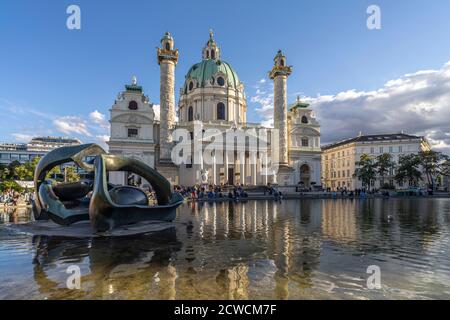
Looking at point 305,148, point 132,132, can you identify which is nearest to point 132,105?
point 132,132

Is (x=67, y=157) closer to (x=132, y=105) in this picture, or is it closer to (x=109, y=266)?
(x=109, y=266)

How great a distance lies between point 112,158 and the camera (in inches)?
456

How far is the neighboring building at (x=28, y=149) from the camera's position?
9900 centimetres

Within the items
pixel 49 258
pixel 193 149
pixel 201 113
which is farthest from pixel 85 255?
pixel 201 113

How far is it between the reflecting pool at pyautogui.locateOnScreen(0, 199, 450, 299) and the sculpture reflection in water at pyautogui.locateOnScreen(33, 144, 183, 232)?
1.25 meters

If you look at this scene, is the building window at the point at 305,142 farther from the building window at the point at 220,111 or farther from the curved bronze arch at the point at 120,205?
the curved bronze arch at the point at 120,205

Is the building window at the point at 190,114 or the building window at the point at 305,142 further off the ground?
the building window at the point at 190,114

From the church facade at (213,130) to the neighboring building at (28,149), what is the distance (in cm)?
4833

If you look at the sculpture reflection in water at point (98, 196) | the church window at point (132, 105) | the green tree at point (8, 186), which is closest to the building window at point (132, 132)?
the church window at point (132, 105)
